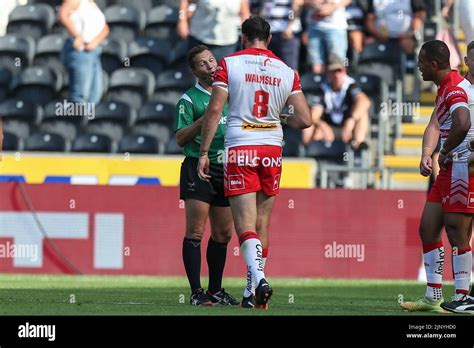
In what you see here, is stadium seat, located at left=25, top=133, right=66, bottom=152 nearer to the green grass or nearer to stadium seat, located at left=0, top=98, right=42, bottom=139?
stadium seat, located at left=0, top=98, right=42, bottom=139

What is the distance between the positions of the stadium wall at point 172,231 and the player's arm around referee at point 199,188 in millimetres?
6044

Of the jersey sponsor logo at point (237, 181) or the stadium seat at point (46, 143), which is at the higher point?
the stadium seat at point (46, 143)

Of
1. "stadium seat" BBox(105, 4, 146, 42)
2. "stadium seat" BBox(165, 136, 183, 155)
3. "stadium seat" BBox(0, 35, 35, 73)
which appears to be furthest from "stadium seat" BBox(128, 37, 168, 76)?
"stadium seat" BBox(165, 136, 183, 155)

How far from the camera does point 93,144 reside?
64.1 feet

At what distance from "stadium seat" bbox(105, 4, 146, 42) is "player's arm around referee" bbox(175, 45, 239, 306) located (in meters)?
10.6

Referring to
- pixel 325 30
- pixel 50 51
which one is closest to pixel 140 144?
pixel 50 51

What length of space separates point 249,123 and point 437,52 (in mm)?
1620

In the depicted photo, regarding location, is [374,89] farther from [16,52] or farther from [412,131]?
[16,52]

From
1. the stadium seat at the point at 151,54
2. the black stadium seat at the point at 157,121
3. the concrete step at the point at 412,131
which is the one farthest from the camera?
the stadium seat at the point at 151,54

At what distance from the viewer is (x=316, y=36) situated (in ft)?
64.7

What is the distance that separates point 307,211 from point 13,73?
20.4ft

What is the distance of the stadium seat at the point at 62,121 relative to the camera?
2000 cm

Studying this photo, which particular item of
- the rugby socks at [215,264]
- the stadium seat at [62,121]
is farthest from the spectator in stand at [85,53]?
the rugby socks at [215,264]

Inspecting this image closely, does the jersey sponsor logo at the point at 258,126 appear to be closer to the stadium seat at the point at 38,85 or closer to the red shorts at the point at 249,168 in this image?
the red shorts at the point at 249,168
